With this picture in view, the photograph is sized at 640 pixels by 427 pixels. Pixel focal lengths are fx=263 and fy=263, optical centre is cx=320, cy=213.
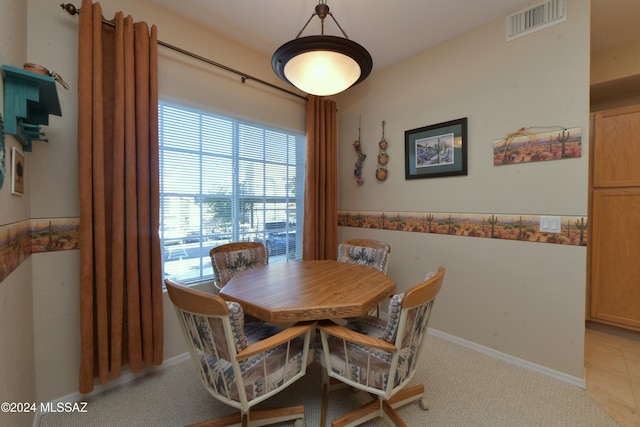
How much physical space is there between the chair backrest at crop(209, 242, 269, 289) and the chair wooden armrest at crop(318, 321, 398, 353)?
41.5 inches

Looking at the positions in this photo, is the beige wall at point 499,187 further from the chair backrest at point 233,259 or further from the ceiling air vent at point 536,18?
the chair backrest at point 233,259

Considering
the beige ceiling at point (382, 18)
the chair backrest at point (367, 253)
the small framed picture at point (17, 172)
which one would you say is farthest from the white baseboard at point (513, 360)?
the small framed picture at point (17, 172)

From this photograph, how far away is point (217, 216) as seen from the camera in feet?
8.00

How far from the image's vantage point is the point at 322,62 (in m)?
1.46

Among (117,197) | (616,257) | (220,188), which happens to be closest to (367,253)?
(220,188)

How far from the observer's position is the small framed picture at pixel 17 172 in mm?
1181

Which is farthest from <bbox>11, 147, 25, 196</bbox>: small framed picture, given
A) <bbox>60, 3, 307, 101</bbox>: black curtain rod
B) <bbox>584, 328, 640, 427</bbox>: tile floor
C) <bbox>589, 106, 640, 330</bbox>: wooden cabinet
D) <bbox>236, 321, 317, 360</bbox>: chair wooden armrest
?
<bbox>589, 106, 640, 330</bbox>: wooden cabinet

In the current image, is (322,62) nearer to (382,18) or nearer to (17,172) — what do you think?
(382,18)

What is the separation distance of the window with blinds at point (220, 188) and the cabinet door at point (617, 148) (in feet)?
9.46

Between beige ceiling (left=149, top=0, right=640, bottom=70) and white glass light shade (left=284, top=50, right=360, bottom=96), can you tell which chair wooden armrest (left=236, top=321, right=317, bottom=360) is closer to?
white glass light shade (left=284, top=50, right=360, bottom=96)

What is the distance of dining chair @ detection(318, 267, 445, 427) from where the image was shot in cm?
116

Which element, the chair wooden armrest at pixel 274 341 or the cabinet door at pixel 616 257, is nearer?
the chair wooden armrest at pixel 274 341

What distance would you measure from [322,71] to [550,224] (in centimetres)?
197

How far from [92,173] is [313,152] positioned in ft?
6.39
